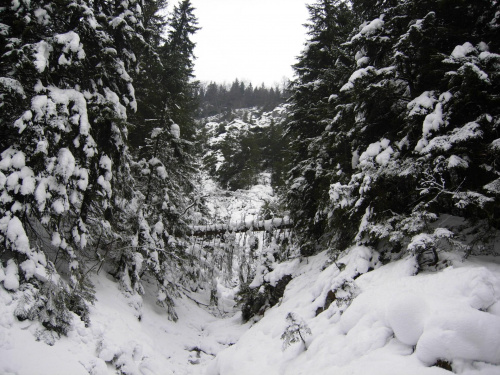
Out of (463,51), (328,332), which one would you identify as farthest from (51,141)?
(463,51)

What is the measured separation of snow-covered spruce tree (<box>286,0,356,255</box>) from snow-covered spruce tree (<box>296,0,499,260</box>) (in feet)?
7.05

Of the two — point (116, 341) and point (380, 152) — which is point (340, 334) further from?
point (116, 341)

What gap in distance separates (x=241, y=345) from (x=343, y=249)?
381 cm

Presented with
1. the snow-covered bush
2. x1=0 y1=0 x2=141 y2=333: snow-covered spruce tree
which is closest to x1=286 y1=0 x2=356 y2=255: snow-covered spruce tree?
the snow-covered bush

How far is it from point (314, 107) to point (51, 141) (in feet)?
30.4

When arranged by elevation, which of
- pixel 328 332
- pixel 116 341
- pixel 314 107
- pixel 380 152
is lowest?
pixel 116 341

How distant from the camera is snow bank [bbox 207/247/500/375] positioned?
10.0ft

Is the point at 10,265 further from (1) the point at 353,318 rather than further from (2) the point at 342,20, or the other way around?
(2) the point at 342,20

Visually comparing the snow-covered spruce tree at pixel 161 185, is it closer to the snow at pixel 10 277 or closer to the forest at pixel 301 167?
the forest at pixel 301 167

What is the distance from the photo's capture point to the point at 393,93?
6477 mm

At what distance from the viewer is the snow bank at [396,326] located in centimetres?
305

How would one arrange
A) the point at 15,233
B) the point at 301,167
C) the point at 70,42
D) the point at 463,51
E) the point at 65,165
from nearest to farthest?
the point at 463,51 < the point at 15,233 < the point at 65,165 < the point at 70,42 < the point at 301,167

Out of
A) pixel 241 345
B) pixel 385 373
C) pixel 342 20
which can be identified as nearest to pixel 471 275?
pixel 385 373

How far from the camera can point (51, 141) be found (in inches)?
226
